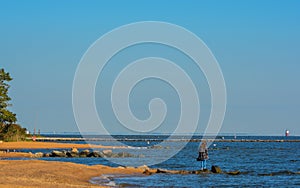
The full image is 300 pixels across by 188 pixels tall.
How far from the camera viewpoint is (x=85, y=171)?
156 ft

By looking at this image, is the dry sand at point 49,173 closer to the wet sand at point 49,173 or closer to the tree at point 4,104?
the wet sand at point 49,173

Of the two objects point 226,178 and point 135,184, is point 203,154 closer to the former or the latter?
point 226,178

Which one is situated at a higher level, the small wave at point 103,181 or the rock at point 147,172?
the rock at point 147,172

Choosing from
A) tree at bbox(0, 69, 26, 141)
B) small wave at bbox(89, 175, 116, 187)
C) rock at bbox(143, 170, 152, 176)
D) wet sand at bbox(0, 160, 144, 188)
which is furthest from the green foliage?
small wave at bbox(89, 175, 116, 187)

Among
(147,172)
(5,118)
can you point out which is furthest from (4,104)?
(147,172)

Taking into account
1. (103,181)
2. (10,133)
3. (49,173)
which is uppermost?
(10,133)

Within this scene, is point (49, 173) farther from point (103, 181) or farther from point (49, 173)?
point (103, 181)

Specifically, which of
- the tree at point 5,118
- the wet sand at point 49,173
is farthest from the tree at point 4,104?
the wet sand at point 49,173

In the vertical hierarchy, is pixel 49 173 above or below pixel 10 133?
below

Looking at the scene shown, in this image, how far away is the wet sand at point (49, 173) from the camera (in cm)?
3565

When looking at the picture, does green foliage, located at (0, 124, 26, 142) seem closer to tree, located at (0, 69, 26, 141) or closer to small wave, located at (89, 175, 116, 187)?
tree, located at (0, 69, 26, 141)

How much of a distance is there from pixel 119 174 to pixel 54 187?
16721mm

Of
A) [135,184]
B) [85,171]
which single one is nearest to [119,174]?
[85,171]

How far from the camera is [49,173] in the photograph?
42969mm
